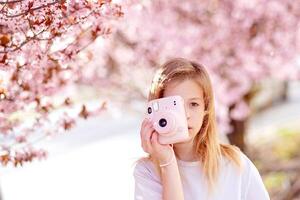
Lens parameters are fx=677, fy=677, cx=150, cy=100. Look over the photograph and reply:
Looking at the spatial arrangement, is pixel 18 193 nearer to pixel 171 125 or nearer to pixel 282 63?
pixel 282 63

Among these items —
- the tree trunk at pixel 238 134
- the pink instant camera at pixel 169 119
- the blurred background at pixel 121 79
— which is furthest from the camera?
the tree trunk at pixel 238 134

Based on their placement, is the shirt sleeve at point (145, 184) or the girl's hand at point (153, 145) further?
the shirt sleeve at point (145, 184)

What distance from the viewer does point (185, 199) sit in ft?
8.04

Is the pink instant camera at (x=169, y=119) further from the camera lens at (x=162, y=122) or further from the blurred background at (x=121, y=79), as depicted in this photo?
the blurred background at (x=121, y=79)

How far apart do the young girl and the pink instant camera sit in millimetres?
68

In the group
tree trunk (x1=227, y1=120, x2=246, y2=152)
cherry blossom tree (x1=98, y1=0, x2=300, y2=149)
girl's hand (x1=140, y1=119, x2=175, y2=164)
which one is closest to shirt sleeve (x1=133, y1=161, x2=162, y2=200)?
girl's hand (x1=140, y1=119, x2=175, y2=164)

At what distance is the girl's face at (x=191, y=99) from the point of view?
2.39 meters

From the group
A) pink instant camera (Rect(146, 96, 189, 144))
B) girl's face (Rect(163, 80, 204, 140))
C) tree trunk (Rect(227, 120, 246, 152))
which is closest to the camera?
pink instant camera (Rect(146, 96, 189, 144))

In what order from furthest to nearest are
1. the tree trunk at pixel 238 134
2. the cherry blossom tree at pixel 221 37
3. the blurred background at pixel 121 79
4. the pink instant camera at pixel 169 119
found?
Answer: the tree trunk at pixel 238 134 < the cherry blossom tree at pixel 221 37 < the blurred background at pixel 121 79 < the pink instant camera at pixel 169 119

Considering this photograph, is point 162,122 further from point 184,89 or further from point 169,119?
point 184,89

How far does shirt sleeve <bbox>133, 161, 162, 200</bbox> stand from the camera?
240cm

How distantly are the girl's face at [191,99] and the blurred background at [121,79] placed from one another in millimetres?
421

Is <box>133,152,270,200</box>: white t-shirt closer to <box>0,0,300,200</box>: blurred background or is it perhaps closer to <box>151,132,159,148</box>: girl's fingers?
<box>151,132,159,148</box>: girl's fingers

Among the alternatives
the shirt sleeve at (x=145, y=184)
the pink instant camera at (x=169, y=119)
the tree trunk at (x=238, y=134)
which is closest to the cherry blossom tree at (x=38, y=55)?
the pink instant camera at (x=169, y=119)
